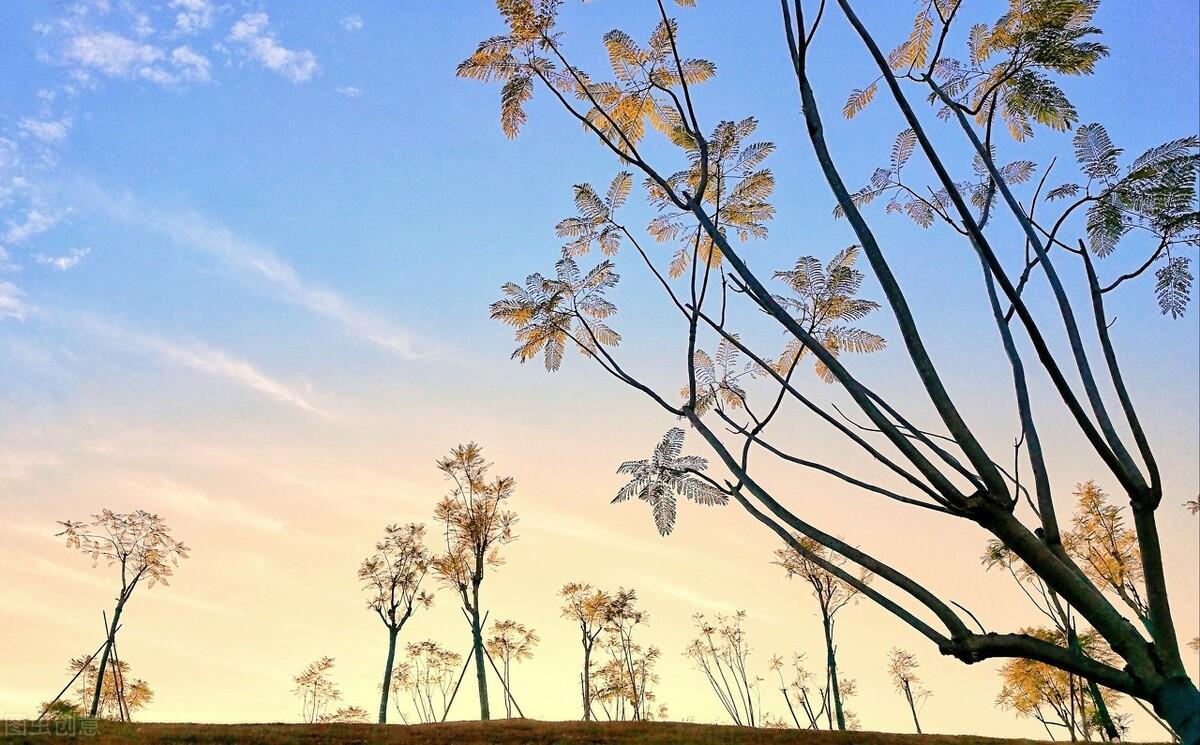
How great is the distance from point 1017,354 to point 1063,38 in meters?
1.70

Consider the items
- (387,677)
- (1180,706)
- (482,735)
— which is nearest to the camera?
(1180,706)

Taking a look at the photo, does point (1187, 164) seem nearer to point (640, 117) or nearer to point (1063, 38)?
point (1063, 38)

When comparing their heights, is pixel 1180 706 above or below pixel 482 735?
above

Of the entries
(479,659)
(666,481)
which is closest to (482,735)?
(479,659)

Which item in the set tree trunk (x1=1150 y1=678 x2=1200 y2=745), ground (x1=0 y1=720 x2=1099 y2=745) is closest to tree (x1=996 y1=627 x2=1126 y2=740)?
ground (x1=0 y1=720 x2=1099 y2=745)

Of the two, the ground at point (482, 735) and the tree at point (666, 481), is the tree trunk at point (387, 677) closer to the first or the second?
the ground at point (482, 735)

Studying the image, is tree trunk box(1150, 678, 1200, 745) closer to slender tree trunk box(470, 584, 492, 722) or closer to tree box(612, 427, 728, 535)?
tree box(612, 427, 728, 535)

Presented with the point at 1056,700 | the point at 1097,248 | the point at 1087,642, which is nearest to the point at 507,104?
the point at 1097,248

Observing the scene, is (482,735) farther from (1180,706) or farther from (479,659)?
(1180,706)

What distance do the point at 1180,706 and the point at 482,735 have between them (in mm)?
20003

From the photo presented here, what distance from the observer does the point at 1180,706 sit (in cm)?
239

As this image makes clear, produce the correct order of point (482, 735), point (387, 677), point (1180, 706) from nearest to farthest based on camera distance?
point (1180, 706) < point (482, 735) < point (387, 677)

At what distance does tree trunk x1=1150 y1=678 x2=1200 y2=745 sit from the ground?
18783 millimetres

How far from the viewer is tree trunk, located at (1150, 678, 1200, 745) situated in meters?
2.32
